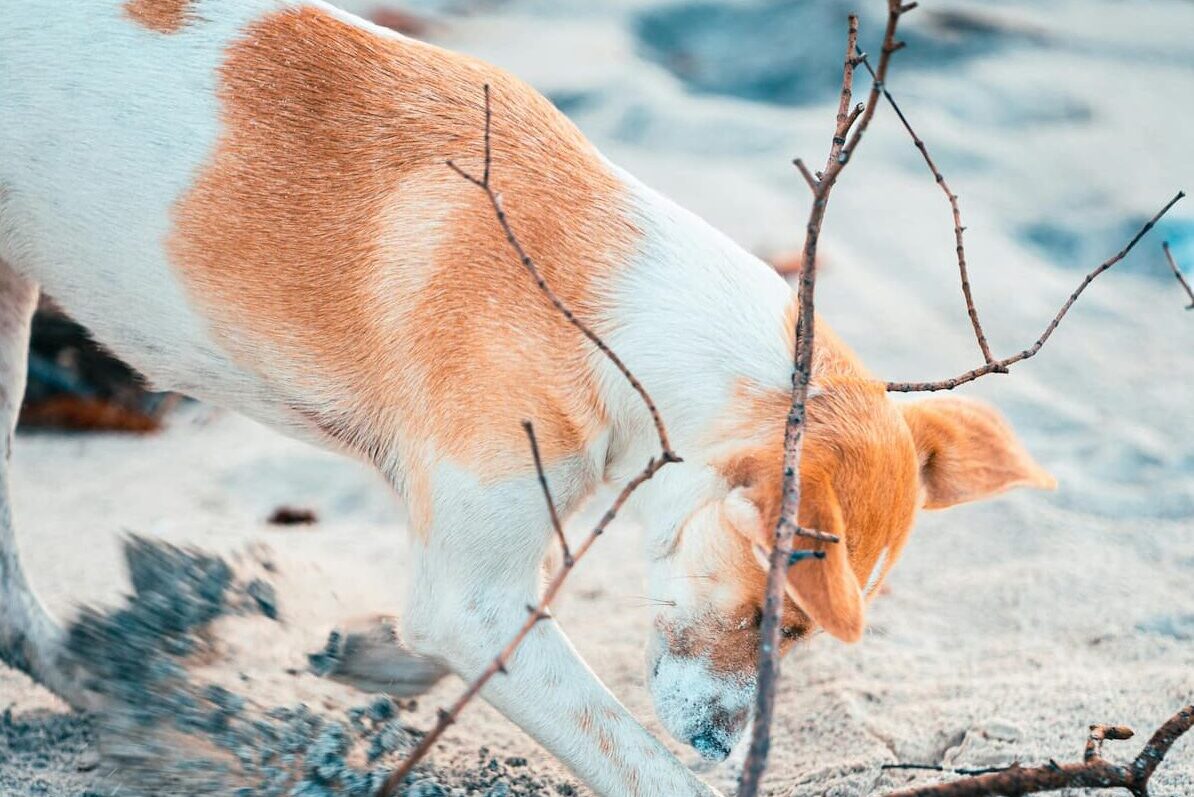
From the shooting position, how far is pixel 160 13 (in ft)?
8.51

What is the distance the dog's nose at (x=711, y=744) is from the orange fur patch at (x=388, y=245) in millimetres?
608

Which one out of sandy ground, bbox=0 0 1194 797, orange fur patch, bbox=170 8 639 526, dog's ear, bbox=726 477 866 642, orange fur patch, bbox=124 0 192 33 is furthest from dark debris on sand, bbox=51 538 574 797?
orange fur patch, bbox=124 0 192 33

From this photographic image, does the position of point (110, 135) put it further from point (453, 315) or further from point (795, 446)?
point (795, 446)

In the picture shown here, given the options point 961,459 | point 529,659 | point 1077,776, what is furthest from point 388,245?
point 1077,776

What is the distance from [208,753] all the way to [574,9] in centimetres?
625

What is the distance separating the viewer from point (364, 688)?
280 cm

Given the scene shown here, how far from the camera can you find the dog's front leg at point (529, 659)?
7.63ft

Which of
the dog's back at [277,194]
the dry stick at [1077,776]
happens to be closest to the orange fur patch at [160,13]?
the dog's back at [277,194]

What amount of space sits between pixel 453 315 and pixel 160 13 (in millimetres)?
921

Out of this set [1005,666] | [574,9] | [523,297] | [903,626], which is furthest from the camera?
[574,9]

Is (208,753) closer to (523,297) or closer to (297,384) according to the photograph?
(297,384)

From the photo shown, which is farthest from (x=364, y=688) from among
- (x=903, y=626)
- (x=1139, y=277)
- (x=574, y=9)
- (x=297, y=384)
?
(x=574, y=9)

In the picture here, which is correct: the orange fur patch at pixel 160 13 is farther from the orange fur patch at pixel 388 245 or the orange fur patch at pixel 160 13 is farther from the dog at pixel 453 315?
the orange fur patch at pixel 388 245

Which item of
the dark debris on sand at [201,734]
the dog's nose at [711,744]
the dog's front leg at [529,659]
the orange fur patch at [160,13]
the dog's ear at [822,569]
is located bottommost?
the dark debris on sand at [201,734]
